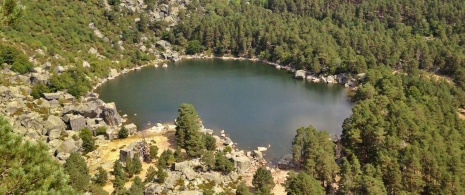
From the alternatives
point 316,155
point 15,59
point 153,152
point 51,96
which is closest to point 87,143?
point 153,152

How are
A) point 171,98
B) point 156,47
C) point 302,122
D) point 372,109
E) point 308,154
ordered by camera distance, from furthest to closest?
1. point 156,47
2. point 171,98
3. point 302,122
4. point 372,109
5. point 308,154

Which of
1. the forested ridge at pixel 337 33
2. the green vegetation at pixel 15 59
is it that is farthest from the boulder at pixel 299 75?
the green vegetation at pixel 15 59

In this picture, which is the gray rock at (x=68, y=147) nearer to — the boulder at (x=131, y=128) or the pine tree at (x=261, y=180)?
the boulder at (x=131, y=128)

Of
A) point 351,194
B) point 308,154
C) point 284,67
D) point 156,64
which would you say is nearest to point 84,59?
point 156,64

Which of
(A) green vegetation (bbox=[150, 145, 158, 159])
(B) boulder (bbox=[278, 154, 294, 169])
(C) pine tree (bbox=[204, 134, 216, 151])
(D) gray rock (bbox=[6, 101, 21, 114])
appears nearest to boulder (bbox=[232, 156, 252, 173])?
(B) boulder (bbox=[278, 154, 294, 169])

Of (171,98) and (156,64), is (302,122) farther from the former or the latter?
(156,64)

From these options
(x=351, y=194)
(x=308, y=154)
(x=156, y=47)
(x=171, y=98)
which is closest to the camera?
(x=351, y=194)

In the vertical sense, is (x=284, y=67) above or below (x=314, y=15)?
below
